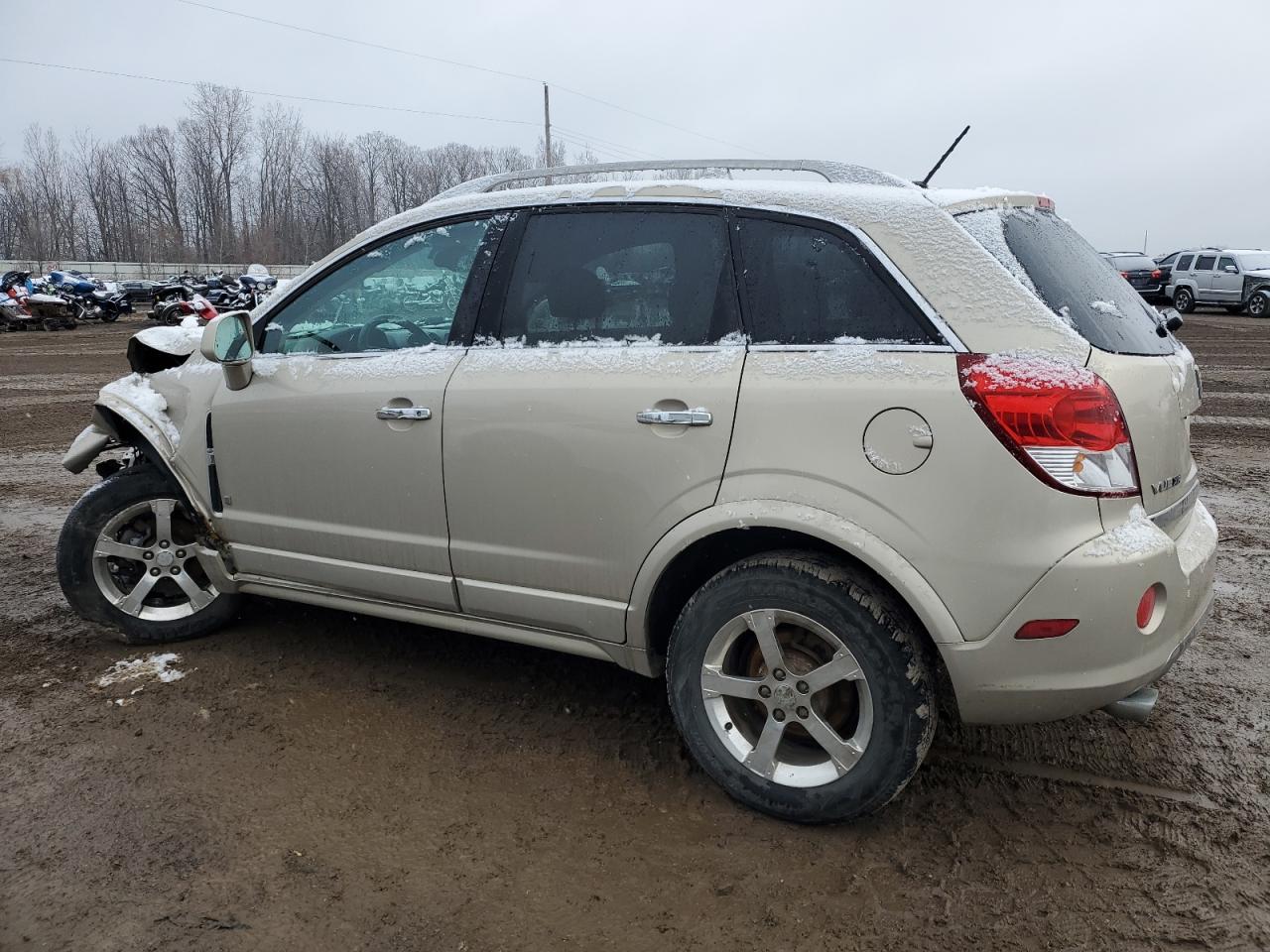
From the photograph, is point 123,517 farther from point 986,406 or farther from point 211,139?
point 211,139

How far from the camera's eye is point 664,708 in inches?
146

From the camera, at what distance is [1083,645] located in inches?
99.0

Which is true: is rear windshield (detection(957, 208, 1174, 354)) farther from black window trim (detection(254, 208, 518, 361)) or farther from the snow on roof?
black window trim (detection(254, 208, 518, 361))

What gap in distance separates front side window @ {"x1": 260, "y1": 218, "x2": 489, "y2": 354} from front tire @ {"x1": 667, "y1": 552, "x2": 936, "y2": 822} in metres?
1.44

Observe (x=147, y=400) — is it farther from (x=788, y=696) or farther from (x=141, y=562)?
(x=788, y=696)

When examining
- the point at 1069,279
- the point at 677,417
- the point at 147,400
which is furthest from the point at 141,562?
the point at 1069,279

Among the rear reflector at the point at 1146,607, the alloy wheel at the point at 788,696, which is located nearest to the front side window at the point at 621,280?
the alloy wheel at the point at 788,696

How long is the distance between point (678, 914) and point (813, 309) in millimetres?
1714

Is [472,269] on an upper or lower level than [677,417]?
upper

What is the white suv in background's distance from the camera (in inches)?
1072

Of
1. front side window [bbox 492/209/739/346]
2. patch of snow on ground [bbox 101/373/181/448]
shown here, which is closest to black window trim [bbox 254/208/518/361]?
front side window [bbox 492/209/739/346]

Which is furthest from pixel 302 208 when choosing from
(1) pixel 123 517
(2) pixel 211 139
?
(1) pixel 123 517

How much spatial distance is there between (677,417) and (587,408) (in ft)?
1.03

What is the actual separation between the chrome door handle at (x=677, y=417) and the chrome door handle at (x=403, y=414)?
0.83 m
